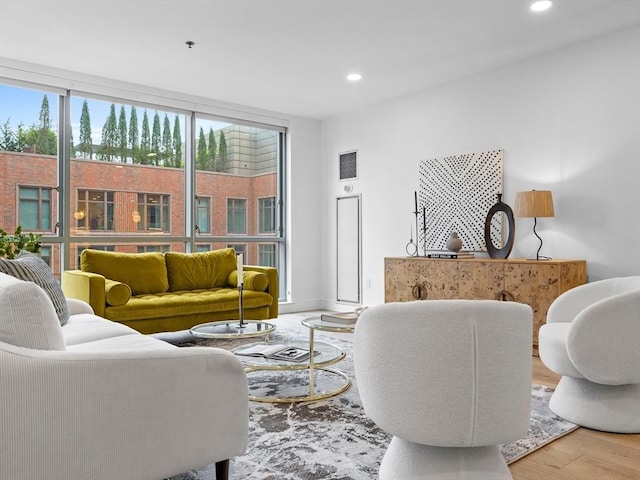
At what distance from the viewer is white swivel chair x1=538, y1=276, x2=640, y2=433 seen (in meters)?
2.31

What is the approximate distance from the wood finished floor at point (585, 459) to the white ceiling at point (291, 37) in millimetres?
2810

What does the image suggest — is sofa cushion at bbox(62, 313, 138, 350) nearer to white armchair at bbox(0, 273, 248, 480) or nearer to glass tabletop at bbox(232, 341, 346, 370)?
glass tabletop at bbox(232, 341, 346, 370)

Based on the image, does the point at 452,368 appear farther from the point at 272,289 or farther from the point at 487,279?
the point at 272,289

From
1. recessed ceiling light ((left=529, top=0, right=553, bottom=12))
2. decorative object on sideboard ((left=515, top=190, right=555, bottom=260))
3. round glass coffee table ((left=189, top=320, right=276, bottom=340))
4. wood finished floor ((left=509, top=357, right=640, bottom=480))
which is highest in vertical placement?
recessed ceiling light ((left=529, top=0, right=553, bottom=12))

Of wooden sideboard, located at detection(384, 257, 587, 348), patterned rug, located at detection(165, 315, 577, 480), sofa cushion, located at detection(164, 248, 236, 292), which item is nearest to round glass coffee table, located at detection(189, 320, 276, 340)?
patterned rug, located at detection(165, 315, 577, 480)

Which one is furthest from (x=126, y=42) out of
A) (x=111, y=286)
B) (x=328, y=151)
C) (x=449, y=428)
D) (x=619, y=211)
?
(x=619, y=211)

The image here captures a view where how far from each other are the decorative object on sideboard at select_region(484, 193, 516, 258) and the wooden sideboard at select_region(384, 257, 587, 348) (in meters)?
0.32

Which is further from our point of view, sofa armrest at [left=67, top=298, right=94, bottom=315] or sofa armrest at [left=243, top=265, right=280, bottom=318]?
sofa armrest at [left=243, top=265, right=280, bottom=318]

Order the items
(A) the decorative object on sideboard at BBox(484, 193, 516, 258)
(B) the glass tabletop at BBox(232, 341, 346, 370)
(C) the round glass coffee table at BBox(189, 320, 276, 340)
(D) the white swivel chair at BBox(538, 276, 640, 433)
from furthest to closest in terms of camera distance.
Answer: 1. (A) the decorative object on sideboard at BBox(484, 193, 516, 258)
2. (C) the round glass coffee table at BBox(189, 320, 276, 340)
3. (B) the glass tabletop at BBox(232, 341, 346, 370)
4. (D) the white swivel chair at BBox(538, 276, 640, 433)

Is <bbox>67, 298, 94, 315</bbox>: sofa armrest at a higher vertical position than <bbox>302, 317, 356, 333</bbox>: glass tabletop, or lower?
higher

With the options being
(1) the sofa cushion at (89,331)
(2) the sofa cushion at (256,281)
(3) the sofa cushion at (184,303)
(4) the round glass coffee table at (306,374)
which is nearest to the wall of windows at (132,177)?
(3) the sofa cushion at (184,303)

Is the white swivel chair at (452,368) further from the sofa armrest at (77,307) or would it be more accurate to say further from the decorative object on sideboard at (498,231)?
the decorative object on sideboard at (498,231)

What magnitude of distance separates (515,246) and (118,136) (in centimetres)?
413

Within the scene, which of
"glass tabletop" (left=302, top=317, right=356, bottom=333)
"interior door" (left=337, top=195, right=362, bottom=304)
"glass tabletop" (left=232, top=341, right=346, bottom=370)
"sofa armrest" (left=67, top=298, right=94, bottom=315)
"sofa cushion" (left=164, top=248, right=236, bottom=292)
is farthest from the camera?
"interior door" (left=337, top=195, right=362, bottom=304)
